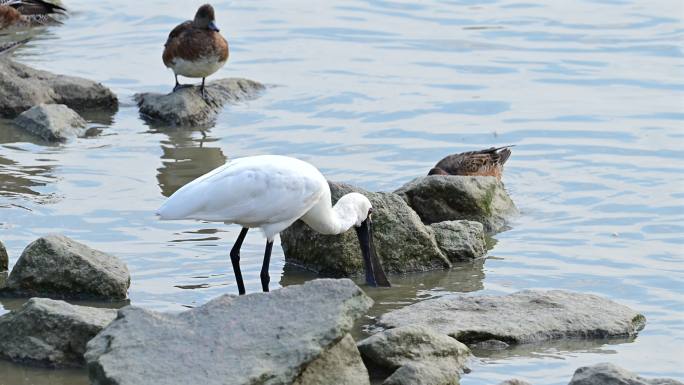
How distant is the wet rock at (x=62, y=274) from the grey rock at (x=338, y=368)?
2081mm

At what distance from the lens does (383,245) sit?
847 centimetres

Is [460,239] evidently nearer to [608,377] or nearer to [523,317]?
[523,317]

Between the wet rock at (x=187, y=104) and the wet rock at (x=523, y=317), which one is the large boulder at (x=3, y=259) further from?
the wet rock at (x=187, y=104)

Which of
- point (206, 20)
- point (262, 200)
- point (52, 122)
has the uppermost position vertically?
point (206, 20)

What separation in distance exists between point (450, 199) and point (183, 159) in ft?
10.2

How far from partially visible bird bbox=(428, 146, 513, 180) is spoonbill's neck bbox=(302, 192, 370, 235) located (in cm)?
248

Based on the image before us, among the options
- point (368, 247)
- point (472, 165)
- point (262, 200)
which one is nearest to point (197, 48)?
point (472, 165)

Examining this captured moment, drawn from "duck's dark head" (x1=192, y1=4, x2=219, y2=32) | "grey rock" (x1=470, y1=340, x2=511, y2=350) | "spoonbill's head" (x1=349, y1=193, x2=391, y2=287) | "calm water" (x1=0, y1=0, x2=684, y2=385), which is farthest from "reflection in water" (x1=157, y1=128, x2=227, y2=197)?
"grey rock" (x1=470, y1=340, x2=511, y2=350)

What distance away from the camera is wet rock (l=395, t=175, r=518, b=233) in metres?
9.49

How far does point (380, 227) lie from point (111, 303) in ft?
6.30

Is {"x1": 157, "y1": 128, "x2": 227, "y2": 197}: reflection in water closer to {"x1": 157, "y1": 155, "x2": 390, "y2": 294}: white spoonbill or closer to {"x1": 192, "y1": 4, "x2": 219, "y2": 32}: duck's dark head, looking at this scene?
{"x1": 192, "y1": 4, "x2": 219, "y2": 32}: duck's dark head

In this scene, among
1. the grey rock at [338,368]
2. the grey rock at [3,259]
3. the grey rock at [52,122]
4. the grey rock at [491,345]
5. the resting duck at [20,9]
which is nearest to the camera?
the grey rock at [338,368]

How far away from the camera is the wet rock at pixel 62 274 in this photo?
7.45m

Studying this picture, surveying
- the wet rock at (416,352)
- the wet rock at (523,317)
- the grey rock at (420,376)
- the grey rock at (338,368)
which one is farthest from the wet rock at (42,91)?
the grey rock at (420,376)
